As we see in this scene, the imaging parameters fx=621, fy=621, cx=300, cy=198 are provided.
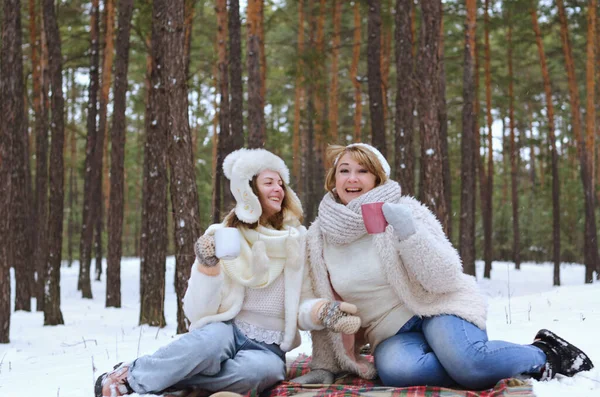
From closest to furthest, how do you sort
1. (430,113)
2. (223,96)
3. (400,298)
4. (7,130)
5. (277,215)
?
(400,298), (277,215), (430,113), (7,130), (223,96)

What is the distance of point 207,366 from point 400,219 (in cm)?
144

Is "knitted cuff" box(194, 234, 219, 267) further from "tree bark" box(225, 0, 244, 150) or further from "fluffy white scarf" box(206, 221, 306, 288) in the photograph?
"tree bark" box(225, 0, 244, 150)

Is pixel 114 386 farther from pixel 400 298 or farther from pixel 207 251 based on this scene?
pixel 400 298

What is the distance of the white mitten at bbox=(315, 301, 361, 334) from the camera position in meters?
3.74

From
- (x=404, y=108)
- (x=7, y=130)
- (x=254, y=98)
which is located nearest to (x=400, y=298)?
(x=7, y=130)

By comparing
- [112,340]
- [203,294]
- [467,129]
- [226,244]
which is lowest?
[112,340]

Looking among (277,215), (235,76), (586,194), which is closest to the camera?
(277,215)

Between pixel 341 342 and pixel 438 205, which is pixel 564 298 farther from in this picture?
pixel 341 342

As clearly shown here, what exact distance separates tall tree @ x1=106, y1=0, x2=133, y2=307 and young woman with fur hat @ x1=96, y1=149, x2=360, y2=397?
9009 millimetres

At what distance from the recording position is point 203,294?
152 inches

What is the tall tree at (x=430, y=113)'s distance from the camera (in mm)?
7961

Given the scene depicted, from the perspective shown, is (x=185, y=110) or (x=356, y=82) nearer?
(x=185, y=110)

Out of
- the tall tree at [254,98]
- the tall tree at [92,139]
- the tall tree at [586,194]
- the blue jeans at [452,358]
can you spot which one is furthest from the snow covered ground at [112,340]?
the tall tree at [586,194]

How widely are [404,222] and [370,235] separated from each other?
41cm
